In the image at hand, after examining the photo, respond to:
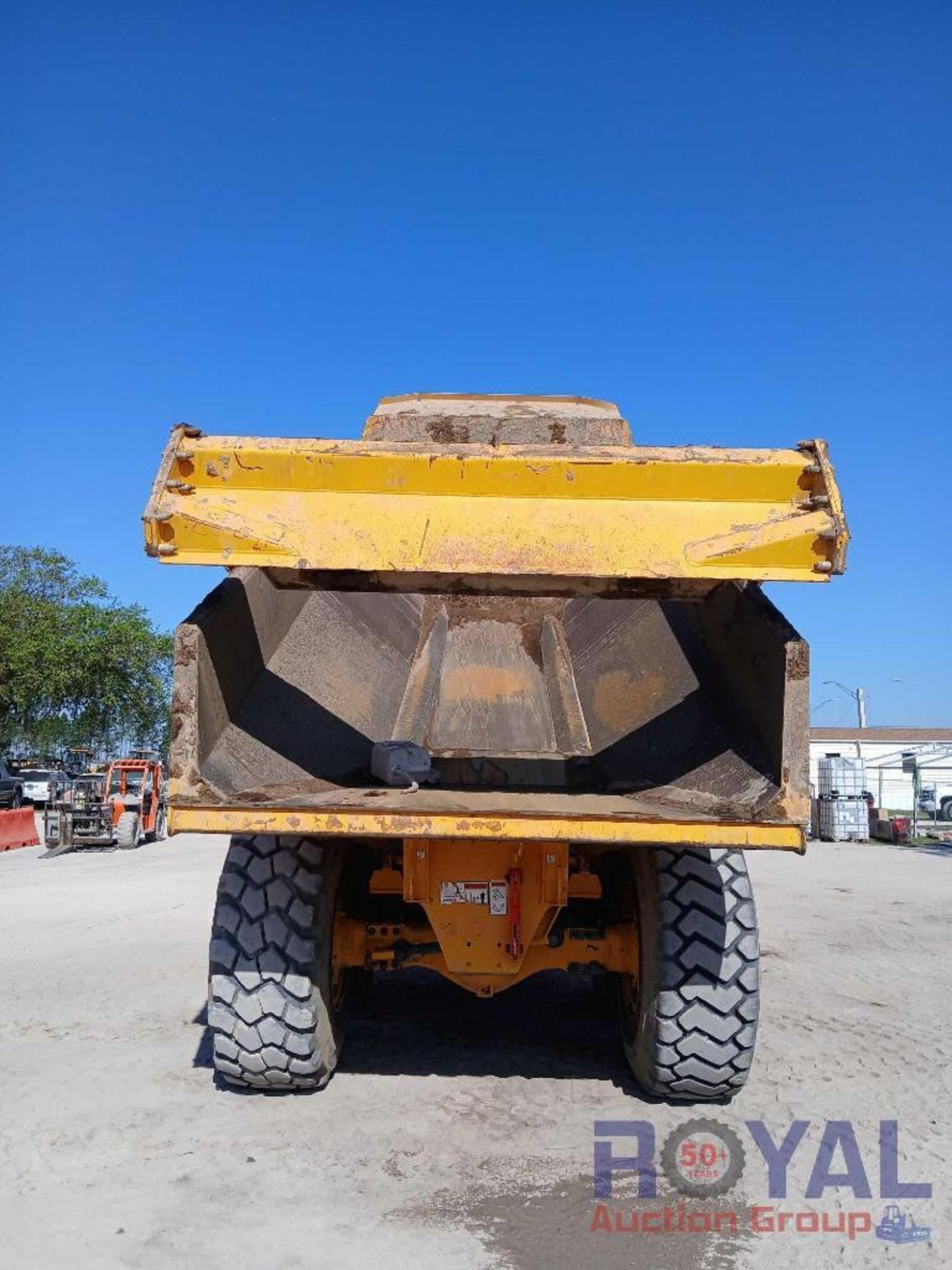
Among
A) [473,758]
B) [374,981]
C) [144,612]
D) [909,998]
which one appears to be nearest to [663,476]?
[473,758]

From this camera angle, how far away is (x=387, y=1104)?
421cm

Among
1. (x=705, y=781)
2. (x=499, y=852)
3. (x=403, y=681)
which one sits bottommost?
(x=499, y=852)

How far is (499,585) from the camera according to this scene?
3.90 metres

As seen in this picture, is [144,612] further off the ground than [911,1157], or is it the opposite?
[144,612]

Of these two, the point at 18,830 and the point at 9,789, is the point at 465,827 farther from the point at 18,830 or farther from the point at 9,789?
the point at 9,789

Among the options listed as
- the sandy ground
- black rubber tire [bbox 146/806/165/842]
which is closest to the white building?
black rubber tire [bbox 146/806/165/842]

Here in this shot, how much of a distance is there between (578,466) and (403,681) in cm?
248

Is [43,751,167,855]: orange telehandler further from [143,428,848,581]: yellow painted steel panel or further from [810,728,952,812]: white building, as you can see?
[810,728,952,812]: white building

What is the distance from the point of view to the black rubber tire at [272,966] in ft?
13.5

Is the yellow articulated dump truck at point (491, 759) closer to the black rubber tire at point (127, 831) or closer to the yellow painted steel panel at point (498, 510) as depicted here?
the yellow painted steel panel at point (498, 510)

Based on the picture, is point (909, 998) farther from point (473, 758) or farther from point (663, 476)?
point (663, 476)

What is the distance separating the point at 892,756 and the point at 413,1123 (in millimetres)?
35950

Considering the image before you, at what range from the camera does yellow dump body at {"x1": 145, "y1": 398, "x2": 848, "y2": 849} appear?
3529 millimetres

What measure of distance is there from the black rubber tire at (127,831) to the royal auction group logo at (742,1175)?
48.0 feet
